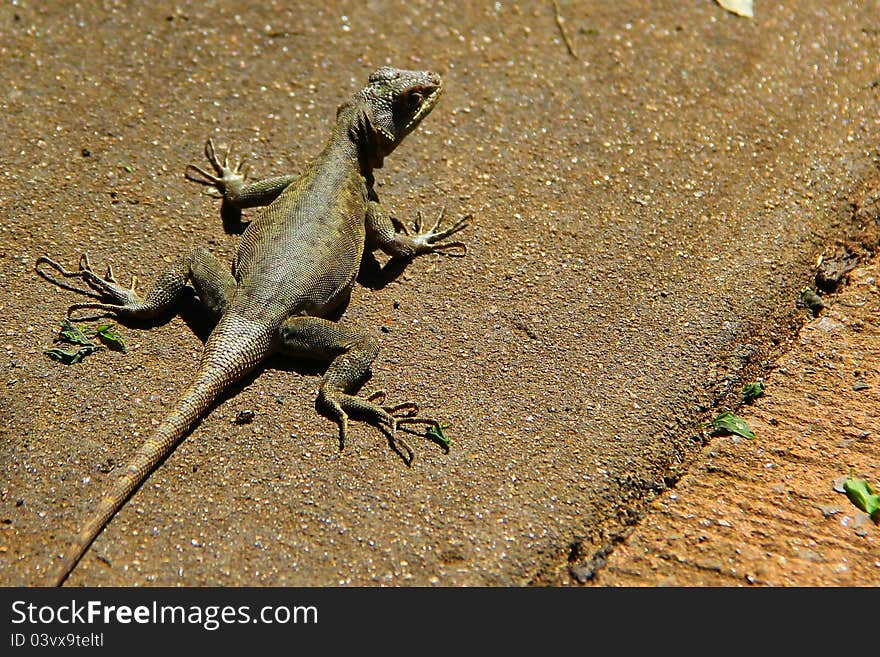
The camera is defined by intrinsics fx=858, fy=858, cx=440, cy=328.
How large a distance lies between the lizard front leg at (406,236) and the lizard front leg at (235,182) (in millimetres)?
558

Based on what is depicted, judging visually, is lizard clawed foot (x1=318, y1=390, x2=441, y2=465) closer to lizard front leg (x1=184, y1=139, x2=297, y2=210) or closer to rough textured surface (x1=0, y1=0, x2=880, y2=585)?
rough textured surface (x1=0, y1=0, x2=880, y2=585)

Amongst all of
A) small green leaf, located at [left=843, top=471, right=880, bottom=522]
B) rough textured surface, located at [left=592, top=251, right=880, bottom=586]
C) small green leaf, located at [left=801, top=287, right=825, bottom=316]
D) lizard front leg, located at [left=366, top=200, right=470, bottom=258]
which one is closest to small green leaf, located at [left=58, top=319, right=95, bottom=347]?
lizard front leg, located at [left=366, top=200, right=470, bottom=258]

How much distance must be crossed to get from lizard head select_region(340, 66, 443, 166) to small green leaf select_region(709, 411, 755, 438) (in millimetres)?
2485

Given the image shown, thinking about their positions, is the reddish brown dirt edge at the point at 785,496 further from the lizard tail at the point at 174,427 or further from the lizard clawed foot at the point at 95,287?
the lizard clawed foot at the point at 95,287

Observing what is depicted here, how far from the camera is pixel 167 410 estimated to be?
167 inches

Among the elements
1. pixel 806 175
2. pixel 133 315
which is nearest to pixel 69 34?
pixel 133 315

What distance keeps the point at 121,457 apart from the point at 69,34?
371cm

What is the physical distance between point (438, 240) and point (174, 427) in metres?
2.00

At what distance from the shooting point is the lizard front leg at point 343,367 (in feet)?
14.0

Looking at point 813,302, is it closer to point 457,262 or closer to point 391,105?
point 457,262

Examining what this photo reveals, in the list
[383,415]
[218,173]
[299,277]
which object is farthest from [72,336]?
[383,415]

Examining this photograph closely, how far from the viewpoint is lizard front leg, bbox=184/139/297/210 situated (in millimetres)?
5078

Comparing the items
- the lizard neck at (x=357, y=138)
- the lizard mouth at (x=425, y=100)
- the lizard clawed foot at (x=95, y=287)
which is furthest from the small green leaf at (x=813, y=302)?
the lizard clawed foot at (x=95, y=287)

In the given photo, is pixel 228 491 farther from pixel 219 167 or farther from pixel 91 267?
pixel 219 167
